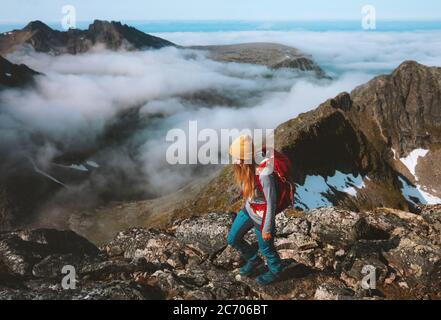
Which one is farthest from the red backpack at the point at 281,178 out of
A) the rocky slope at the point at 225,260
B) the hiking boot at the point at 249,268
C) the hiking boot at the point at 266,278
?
the rocky slope at the point at 225,260

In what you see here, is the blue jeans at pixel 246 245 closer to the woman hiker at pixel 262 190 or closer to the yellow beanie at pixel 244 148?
the woman hiker at pixel 262 190

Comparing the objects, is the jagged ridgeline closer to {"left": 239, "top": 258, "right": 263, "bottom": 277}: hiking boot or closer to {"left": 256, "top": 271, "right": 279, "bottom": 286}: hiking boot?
{"left": 239, "top": 258, "right": 263, "bottom": 277}: hiking boot

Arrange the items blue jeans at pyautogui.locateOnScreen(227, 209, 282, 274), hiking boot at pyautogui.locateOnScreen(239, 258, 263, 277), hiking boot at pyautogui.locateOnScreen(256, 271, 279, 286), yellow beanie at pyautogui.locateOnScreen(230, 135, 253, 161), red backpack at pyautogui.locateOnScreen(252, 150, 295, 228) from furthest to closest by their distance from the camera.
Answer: hiking boot at pyautogui.locateOnScreen(239, 258, 263, 277) → hiking boot at pyautogui.locateOnScreen(256, 271, 279, 286) → blue jeans at pyautogui.locateOnScreen(227, 209, 282, 274) → red backpack at pyautogui.locateOnScreen(252, 150, 295, 228) → yellow beanie at pyautogui.locateOnScreen(230, 135, 253, 161)

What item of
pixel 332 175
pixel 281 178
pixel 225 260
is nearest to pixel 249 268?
pixel 225 260

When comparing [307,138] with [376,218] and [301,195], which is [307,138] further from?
[376,218]

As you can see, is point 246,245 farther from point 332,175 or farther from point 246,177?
point 332,175

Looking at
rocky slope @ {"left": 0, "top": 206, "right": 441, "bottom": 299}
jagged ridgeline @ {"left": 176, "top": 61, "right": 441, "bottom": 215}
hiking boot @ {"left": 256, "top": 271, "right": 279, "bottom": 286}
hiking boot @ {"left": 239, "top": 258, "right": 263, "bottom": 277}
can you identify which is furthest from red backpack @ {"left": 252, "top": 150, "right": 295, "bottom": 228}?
jagged ridgeline @ {"left": 176, "top": 61, "right": 441, "bottom": 215}
